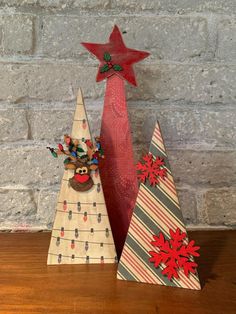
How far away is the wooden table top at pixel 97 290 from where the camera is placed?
0.52 metres

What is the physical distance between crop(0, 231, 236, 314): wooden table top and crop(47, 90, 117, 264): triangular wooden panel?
0.03 metres

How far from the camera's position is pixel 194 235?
80cm

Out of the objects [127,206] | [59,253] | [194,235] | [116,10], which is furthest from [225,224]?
[116,10]

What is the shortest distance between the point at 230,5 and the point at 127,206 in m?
0.43

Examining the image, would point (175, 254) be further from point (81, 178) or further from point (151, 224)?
point (81, 178)

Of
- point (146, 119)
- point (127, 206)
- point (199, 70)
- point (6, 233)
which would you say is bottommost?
point (6, 233)

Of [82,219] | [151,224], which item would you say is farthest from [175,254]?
[82,219]

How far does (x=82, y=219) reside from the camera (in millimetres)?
635

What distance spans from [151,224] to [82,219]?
0.11 m

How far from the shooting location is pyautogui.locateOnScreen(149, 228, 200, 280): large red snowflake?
22.6 inches

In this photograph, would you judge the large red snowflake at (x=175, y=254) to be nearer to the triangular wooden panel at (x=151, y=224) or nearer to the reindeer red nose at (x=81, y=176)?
the triangular wooden panel at (x=151, y=224)

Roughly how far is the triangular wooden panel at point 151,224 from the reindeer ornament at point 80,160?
9 centimetres

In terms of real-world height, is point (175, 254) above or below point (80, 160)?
below

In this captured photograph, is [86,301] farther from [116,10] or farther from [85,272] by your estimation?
[116,10]
